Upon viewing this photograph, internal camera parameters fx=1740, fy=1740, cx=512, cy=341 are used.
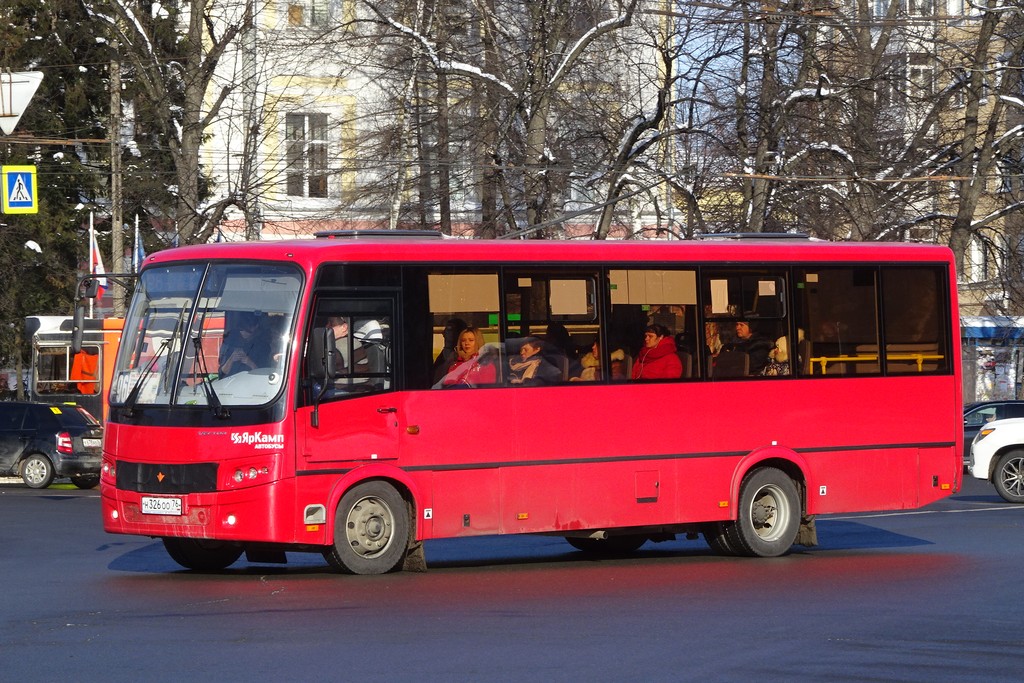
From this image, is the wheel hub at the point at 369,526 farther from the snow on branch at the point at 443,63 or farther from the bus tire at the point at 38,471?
the snow on branch at the point at 443,63

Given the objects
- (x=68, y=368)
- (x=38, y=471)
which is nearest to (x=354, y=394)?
(x=38, y=471)

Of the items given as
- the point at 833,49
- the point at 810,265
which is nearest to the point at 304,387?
the point at 810,265

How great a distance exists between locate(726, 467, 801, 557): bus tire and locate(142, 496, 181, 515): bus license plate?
5.25 meters

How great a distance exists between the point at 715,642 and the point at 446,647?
1.59 m

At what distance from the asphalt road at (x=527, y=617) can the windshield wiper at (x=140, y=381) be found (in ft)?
4.49

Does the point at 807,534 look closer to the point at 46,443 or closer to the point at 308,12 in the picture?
the point at 46,443

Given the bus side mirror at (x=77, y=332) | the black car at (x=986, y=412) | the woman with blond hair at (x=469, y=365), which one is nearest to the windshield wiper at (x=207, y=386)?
the woman with blond hair at (x=469, y=365)

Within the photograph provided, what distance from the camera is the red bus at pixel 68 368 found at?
3631cm

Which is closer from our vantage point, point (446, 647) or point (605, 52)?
point (446, 647)

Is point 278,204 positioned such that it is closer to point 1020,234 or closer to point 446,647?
point 1020,234

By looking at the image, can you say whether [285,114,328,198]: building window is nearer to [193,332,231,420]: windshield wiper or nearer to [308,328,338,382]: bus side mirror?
[193,332,231,420]: windshield wiper

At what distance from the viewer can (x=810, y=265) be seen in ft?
54.3

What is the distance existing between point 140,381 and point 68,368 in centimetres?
2334

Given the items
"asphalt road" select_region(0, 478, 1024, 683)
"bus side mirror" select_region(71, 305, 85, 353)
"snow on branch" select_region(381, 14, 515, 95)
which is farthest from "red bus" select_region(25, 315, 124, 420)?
"asphalt road" select_region(0, 478, 1024, 683)
